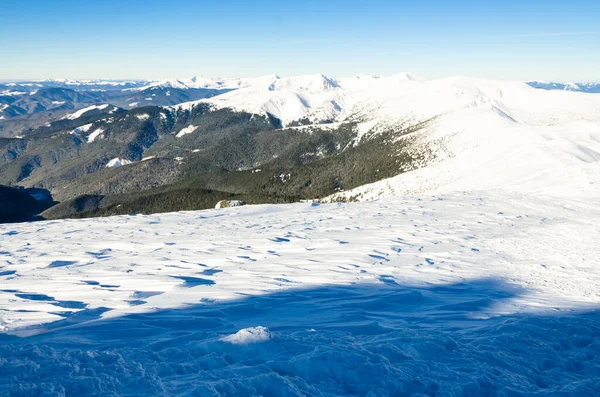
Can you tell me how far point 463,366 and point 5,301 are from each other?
1036cm

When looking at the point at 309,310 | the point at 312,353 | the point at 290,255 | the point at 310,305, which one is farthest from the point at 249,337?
the point at 290,255

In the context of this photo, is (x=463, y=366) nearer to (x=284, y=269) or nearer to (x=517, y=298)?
(x=517, y=298)

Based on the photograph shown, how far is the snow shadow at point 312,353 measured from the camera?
5676mm

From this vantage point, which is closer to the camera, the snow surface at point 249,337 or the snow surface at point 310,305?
the snow surface at point 310,305

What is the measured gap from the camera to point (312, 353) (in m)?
6.48

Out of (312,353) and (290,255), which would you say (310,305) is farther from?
(290,255)

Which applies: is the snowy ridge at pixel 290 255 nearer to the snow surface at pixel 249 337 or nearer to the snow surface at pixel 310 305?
the snow surface at pixel 310 305

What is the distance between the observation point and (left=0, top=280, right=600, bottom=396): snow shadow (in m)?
5.68

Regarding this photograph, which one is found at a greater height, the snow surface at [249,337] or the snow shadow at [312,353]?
the snow surface at [249,337]

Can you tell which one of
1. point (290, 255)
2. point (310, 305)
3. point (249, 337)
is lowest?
point (290, 255)

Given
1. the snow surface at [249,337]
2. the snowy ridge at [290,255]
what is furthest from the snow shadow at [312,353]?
the snowy ridge at [290,255]

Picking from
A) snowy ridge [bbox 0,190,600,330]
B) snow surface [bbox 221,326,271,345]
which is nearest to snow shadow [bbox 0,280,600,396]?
snow surface [bbox 221,326,271,345]

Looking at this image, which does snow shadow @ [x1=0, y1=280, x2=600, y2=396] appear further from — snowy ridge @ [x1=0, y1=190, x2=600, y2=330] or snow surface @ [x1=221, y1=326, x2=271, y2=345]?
snowy ridge @ [x1=0, y1=190, x2=600, y2=330]

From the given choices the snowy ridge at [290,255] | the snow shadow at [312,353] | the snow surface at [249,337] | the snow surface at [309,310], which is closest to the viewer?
the snow shadow at [312,353]
